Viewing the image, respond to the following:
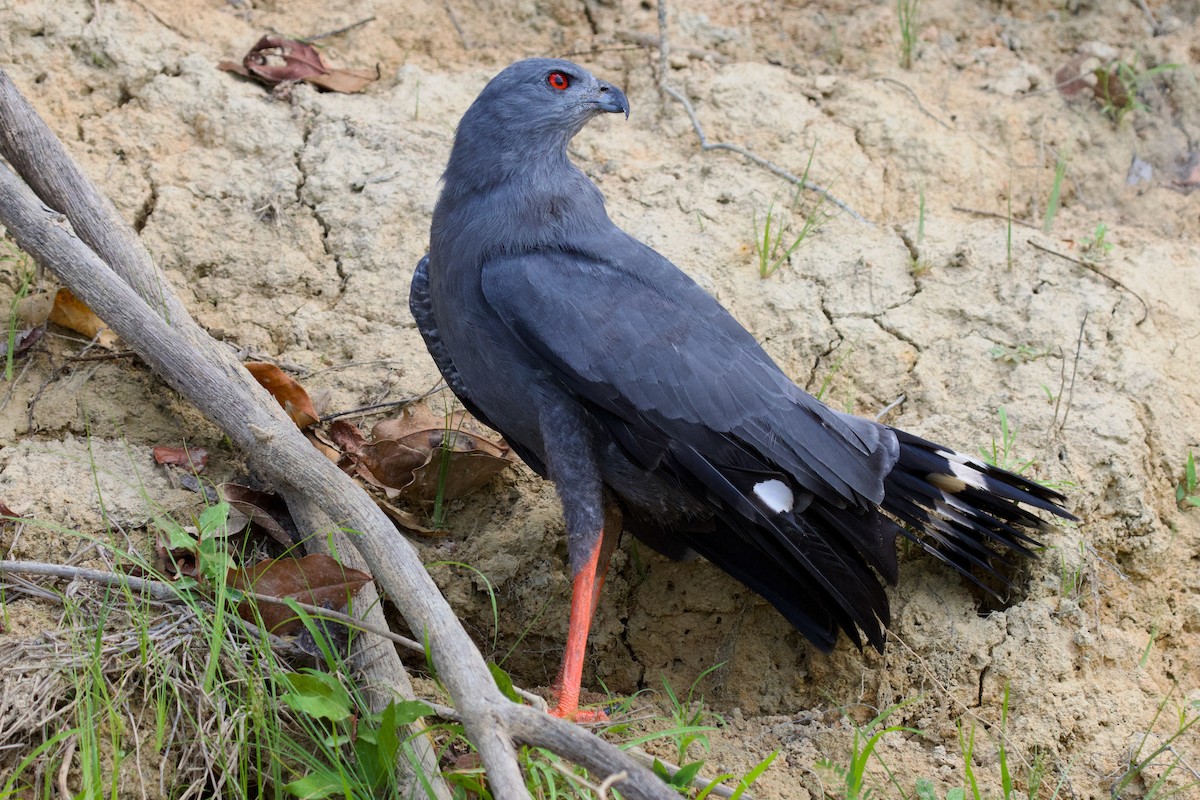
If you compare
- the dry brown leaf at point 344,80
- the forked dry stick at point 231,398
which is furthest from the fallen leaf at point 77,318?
the dry brown leaf at point 344,80

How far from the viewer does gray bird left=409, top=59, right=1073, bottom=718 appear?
2.87 metres

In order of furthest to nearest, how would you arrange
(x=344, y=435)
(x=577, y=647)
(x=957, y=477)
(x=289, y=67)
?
(x=289, y=67)
(x=344, y=435)
(x=957, y=477)
(x=577, y=647)

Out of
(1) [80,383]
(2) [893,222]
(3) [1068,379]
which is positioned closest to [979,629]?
(3) [1068,379]

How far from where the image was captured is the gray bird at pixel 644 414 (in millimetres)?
2871

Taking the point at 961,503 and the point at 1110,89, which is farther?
the point at 1110,89

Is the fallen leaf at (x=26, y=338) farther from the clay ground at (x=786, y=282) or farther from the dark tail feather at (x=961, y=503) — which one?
the dark tail feather at (x=961, y=503)

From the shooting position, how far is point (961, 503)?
317cm

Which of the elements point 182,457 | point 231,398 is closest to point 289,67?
point 182,457

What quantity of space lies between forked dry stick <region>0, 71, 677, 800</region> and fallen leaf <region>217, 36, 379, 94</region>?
1274 mm

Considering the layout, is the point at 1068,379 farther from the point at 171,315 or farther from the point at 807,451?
the point at 171,315

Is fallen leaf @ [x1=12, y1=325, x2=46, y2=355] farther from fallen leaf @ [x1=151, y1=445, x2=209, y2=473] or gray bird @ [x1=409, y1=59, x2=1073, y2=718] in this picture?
gray bird @ [x1=409, y1=59, x2=1073, y2=718]

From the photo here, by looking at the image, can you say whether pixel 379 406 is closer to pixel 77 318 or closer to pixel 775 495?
pixel 77 318

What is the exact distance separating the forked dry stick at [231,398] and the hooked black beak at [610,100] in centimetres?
130

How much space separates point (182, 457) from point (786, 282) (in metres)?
2.16
